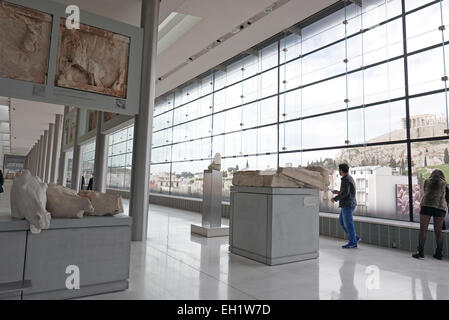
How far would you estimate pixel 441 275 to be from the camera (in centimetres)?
505

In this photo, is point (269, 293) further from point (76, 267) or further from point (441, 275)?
point (441, 275)

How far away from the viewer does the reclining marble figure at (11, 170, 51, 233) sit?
10.6 feet

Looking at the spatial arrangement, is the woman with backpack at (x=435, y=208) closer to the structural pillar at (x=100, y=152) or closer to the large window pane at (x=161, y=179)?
the structural pillar at (x=100, y=152)

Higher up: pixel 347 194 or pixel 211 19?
pixel 211 19

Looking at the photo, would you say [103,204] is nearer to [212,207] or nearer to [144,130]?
[144,130]

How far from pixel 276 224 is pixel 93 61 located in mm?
5438

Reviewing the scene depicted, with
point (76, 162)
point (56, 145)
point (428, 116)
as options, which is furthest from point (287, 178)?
point (56, 145)

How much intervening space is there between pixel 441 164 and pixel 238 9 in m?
7.14

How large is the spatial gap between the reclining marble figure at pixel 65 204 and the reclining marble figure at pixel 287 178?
10.4ft

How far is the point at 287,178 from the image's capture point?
583 cm

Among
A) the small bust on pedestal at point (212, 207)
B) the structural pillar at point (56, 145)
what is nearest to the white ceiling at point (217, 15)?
the small bust on pedestal at point (212, 207)

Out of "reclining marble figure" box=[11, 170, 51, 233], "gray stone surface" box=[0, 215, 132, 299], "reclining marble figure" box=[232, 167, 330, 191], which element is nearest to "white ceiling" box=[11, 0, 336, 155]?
"reclining marble figure" box=[232, 167, 330, 191]

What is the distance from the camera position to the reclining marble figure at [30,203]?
10.6 feet

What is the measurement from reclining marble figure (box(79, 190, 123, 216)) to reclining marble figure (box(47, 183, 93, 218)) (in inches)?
8.1
